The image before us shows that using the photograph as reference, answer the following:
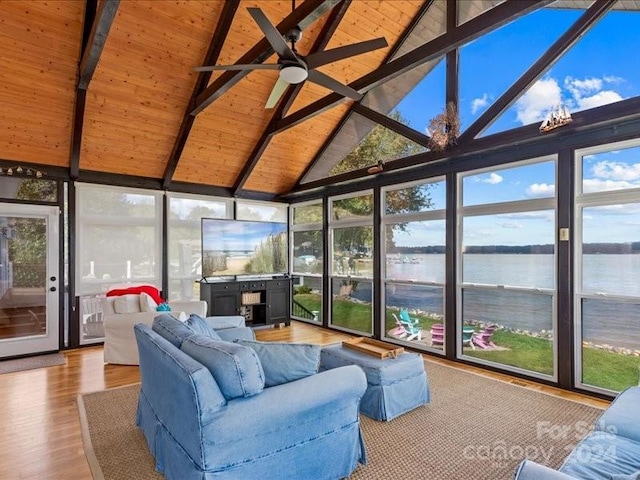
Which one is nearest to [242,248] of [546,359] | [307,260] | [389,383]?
[307,260]

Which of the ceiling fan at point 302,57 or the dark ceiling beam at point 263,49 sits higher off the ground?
the dark ceiling beam at point 263,49

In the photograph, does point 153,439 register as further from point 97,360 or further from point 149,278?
point 149,278

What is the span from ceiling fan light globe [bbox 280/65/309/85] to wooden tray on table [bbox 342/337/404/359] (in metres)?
2.51

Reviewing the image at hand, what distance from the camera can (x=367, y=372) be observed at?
309 cm

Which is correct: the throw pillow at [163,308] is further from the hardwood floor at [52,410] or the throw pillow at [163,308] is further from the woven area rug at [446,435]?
the woven area rug at [446,435]

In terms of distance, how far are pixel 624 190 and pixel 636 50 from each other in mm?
1308

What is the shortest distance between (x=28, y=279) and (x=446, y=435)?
5.67 meters

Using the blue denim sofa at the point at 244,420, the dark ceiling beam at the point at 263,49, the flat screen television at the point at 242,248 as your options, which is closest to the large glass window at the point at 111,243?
the flat screen television at the point at 242,248

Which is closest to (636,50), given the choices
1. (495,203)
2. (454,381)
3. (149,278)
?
(495,203)

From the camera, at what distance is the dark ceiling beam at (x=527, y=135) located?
10.8 feet

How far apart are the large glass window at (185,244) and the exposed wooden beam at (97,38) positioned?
2655 millimetres

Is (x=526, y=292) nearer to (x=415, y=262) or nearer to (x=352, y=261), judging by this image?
(x=415, y=262)

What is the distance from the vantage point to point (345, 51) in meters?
2.87

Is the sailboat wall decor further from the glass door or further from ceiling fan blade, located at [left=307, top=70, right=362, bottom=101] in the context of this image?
the glass door
